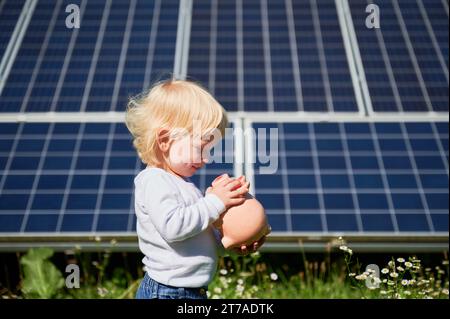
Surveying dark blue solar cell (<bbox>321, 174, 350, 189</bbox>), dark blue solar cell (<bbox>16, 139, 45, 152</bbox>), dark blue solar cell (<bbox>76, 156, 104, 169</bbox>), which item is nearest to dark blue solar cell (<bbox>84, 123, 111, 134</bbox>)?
dark blue solar cell (<bbox>76, 156, 104, 169</bbox>)

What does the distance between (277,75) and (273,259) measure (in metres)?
2.21

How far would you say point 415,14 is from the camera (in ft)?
24.0

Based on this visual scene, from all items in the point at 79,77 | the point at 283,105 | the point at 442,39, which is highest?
the point at 442,39

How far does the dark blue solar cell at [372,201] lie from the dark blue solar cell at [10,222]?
3138 mm

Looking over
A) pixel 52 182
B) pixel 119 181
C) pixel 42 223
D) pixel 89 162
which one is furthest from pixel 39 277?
pixel 89 162

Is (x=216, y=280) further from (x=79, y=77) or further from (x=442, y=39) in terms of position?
(x=442, y=39)

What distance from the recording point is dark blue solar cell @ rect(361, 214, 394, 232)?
5059 millimetres

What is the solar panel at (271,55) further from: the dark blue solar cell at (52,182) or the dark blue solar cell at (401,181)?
the dark blue solar cell at (52,182)

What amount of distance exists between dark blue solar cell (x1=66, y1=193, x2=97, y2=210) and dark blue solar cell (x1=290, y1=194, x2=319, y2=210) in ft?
6.15

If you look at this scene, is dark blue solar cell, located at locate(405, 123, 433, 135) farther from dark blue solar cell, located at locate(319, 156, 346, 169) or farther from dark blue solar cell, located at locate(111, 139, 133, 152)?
dark blue solar cell, located at locate(111, 139, 133, 152)

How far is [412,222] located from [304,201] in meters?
1.00

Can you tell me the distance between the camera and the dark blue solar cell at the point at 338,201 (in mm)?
5305

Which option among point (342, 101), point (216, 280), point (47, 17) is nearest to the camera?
point (216, 280)

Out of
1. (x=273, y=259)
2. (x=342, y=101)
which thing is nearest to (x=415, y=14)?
(x=342, y=101)
